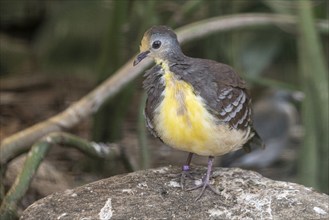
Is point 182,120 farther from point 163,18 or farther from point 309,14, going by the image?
point 163,18

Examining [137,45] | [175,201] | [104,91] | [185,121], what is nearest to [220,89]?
[185,121]

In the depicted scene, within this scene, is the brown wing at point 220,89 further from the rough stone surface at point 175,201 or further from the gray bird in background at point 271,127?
the gray bird in background at point 271,127

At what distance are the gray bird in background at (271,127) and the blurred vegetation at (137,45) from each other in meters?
0.20

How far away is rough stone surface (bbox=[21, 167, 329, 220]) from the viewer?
10.1 feet

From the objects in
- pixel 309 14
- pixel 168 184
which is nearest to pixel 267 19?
pixel 309 14

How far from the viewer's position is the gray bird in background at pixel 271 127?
645cm

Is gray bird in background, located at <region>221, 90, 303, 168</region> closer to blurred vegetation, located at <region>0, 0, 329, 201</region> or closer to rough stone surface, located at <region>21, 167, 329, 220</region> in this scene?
blurred vegetation, located at <region>0, 0, 329, 201</region>

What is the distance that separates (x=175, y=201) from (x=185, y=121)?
12.2 inches

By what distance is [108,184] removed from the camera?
10.8 feet

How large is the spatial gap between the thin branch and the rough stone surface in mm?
884

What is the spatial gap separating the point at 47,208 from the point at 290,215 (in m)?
0.87

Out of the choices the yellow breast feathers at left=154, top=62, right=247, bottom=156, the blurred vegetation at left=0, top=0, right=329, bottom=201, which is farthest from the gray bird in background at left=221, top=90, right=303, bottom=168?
the yellow breast feathers at left=154, top=62, right=247, bottom=156

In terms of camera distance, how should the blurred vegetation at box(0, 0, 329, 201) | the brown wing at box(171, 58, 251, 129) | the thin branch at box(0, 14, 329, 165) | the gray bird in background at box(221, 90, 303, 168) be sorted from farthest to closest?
the gray bird in background at box(221, 90, 303, 168), the blurred vegetation at box(0, 0, 329, 201), the thin branch at box(0, 14, 329, 165), the brown wing at box(171, 58, 251, 129)

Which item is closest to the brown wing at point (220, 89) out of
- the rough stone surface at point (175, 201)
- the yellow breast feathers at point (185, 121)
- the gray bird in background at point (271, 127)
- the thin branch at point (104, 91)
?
the yellow breast feathers at point (185, 121)
